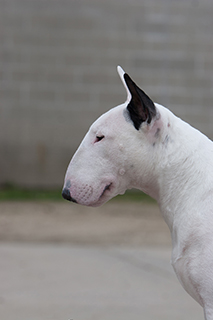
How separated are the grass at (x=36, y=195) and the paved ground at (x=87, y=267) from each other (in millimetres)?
826

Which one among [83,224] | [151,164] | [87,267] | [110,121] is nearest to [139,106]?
[110,121]

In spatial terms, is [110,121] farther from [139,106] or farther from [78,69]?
[78,69]

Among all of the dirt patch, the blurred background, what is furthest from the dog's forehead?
the blurred background

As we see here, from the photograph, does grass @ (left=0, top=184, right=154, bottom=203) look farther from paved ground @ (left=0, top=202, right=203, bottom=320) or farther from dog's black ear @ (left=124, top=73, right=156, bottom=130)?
dog's black ear @ (left=124, top=73, right=156, bottom=130)

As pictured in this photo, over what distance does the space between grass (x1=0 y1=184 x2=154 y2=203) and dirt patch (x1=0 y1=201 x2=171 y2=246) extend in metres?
0.37

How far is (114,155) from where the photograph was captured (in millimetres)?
1997

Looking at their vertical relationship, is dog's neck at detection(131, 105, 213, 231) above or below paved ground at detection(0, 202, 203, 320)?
above

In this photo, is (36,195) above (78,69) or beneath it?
beneath

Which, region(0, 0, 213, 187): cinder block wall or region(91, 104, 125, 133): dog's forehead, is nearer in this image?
region(91, 104, 125, 133): dog's forehead

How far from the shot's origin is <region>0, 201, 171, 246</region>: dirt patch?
237 inches

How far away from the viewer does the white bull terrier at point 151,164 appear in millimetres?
1914

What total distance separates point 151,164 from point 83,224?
4.90 meters

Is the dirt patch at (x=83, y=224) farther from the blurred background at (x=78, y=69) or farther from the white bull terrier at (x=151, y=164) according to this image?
the white bull terrier at (x=151, y=164)

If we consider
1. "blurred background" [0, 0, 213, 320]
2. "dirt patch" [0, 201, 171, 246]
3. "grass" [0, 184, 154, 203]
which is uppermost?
"blurred background" [0, 0, 213, 320]
